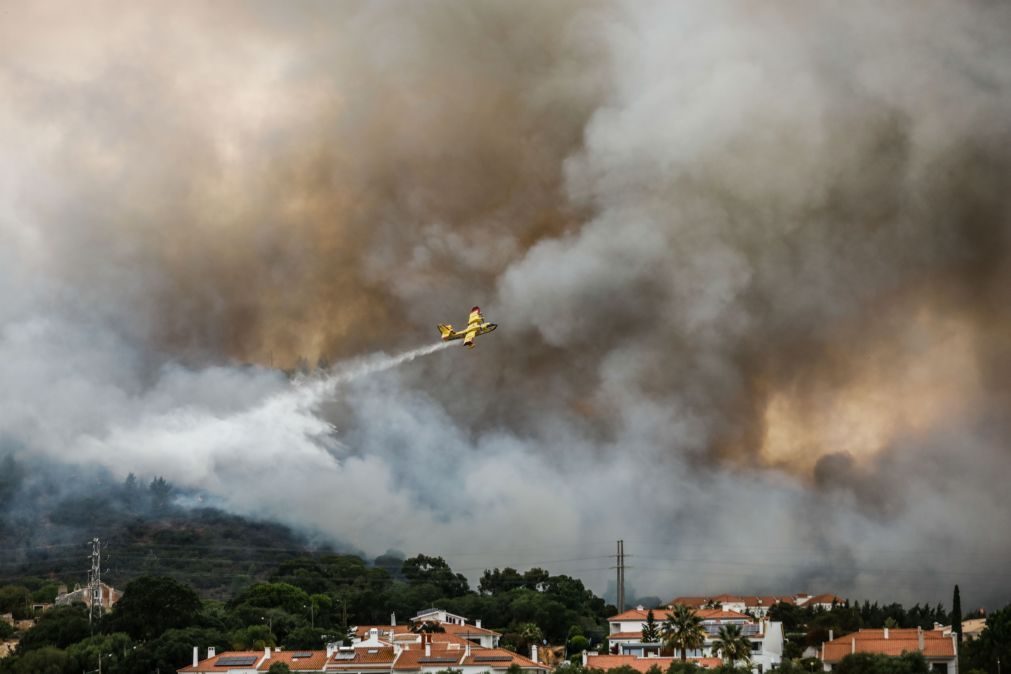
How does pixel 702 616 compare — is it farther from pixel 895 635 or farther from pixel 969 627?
pixel 969 627

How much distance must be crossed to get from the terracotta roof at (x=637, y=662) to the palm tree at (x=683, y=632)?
45.5 inches

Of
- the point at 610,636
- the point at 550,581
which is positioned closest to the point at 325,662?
the point at 610,636

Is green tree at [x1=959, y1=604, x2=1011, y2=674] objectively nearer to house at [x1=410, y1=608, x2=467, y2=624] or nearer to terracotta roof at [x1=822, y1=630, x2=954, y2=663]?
terracotta roof at [x1=822, y1=630, x2=954, y2=663]

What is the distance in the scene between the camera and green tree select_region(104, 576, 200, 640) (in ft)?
383

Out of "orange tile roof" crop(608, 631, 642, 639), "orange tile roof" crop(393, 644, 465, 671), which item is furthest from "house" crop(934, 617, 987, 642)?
"orange tile roof" crop(393, 644, 465, 671)

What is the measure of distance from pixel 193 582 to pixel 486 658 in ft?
290

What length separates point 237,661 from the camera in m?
105

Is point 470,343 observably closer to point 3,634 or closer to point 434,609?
point 434,609

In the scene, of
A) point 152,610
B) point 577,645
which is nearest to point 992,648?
point 577,645

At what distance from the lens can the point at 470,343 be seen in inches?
4195

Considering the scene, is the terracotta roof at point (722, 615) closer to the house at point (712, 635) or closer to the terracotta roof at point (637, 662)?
the house at point (712, 635)

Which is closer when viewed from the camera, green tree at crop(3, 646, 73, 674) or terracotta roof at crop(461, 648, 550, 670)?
terracotta roof at crop(461, 648, 550, 670)

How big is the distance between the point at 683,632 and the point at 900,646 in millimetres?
15265

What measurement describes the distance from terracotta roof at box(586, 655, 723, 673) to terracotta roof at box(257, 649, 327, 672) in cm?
1929
